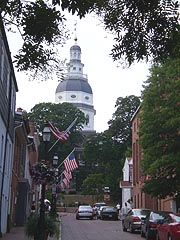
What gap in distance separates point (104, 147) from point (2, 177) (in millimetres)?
57929

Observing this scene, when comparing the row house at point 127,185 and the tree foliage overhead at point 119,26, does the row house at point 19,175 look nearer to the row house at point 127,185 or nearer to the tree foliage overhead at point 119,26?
the tree foliage overhead at point 119,26

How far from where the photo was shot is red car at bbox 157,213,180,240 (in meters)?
17.3

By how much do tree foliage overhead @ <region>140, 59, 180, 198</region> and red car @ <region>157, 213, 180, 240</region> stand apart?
8.35 m

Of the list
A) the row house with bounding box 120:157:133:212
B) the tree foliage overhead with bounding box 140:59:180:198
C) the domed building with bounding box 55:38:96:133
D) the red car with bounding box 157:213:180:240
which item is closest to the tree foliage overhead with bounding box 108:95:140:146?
the row house with bounding box 120:157:133:212

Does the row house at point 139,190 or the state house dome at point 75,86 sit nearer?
the row house at point 139,190

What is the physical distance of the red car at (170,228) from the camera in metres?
17.3

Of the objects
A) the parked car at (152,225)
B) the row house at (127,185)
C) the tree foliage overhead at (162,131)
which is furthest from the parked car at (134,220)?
the row house at (127,185)

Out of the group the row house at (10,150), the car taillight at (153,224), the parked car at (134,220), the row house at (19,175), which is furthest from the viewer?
the row house at (19,175)

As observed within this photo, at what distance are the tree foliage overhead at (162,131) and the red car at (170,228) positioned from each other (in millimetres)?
8354

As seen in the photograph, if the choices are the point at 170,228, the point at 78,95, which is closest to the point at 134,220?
the point at 170,228

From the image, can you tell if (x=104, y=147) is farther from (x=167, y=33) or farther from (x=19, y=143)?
(x=167, y=33)

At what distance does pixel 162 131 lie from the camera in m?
28.7

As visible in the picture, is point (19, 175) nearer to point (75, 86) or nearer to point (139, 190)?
point (139, 190)

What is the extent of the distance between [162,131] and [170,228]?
37.7 ft
